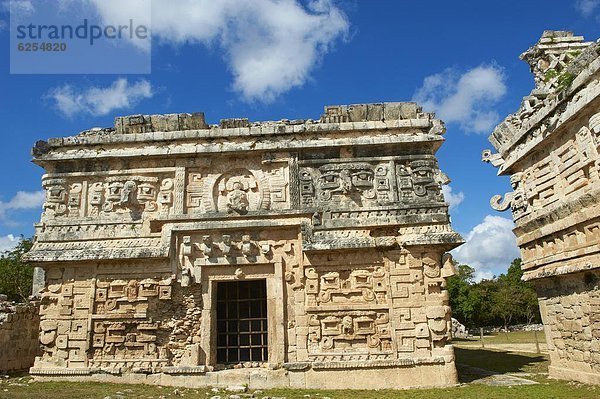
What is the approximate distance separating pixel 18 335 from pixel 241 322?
5.68 m

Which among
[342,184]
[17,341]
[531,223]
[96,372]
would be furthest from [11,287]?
[531,223]

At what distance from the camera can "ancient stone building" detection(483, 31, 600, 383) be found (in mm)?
7793

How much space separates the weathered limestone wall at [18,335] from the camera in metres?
10.5

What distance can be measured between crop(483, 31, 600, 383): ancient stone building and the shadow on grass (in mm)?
1330

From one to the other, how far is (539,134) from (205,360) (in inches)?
321

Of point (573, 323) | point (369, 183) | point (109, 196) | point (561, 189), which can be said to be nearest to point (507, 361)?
point (573, 323)

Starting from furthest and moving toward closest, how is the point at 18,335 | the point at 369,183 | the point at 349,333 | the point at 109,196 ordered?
the point at 18,335, the point at 109,196, the point at 369,183, the point at 349,333

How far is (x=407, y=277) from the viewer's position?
29.1 feet

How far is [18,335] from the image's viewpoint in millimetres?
11094

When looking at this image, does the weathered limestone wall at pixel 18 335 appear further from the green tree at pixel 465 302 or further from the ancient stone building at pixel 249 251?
the green tree at pixel 465 302

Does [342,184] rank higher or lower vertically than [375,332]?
higher

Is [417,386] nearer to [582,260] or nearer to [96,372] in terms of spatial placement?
[582,260]

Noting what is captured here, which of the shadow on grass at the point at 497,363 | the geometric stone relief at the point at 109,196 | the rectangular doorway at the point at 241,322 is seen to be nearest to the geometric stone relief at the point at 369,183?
the rectangular doorway at the point at 241,322

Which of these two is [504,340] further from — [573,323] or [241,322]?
[241,322]
